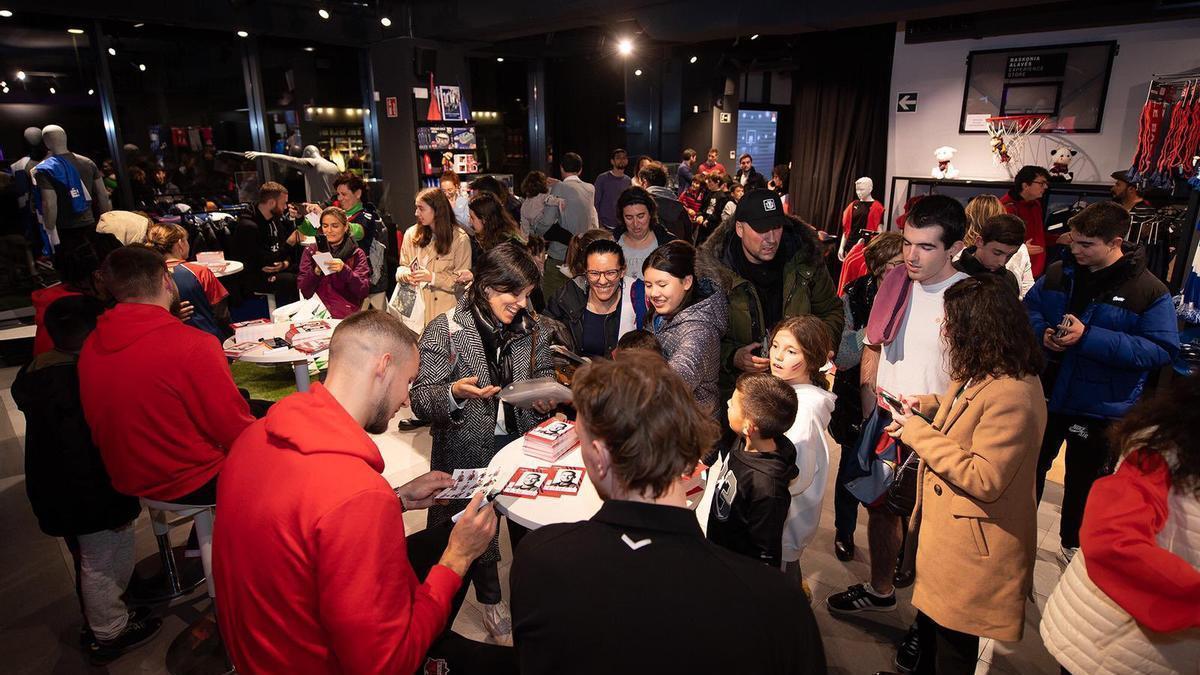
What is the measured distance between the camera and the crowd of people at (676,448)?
1203 mm

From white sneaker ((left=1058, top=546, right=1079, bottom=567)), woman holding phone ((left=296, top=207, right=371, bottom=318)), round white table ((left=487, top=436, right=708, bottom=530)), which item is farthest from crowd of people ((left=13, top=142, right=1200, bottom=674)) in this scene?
woman holding phone ((left=296, top=207, right=371, bottom=318))

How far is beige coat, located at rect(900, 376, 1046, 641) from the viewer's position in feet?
6.30

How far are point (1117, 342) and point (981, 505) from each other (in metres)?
1.49

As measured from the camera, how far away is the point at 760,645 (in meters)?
1.04

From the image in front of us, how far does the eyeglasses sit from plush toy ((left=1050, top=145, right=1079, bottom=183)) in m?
6.77

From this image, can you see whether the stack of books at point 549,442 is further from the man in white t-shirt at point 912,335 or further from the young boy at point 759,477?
the man in white t-shirt at point 912,335

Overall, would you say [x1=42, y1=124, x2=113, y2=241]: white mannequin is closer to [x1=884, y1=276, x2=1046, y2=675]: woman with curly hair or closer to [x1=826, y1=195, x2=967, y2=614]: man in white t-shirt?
[x1=826, y1=195, x2=967, y2=614]: man in white t-shirt

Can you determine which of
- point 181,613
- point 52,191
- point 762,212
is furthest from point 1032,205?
point 52,191

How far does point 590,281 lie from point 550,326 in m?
0.30

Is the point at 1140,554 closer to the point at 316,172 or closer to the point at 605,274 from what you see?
the point at 605,274

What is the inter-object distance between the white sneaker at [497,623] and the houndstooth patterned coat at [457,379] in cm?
47

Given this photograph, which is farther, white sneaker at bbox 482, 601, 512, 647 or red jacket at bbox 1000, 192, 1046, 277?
red jacket at bbox 1000, 192, 1046, 277

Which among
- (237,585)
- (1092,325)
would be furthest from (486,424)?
(1092,325)

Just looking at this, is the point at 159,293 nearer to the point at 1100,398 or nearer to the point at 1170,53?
the point at 1100,398
